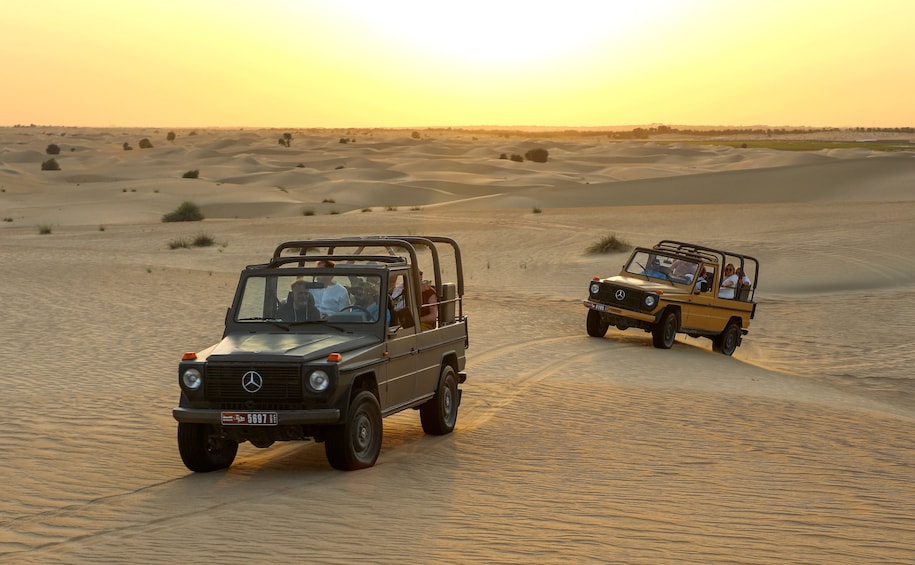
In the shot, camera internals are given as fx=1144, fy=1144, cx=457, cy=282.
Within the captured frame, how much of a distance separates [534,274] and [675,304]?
13.3m

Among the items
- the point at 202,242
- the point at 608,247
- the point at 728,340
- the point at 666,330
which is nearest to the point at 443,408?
the point at 666,330

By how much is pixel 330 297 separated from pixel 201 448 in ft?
5.80

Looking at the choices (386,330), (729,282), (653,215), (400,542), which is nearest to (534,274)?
(729,282)

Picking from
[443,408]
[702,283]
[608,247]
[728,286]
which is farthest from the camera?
[608,247]

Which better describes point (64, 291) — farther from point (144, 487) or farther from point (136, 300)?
point (144, 487)

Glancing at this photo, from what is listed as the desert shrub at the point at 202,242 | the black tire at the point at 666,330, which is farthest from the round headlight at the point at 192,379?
the desert shrub at the point at 202,242

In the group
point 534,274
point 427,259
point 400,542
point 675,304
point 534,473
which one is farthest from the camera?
point 427,259

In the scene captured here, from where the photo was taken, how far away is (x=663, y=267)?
20.9m

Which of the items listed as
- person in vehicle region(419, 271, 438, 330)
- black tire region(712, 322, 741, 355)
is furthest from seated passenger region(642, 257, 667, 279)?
person in vehicle region(419, 271, 438, 330)

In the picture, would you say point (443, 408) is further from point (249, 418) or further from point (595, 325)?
point (595, 325)

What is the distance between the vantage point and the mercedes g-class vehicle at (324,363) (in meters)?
9.31

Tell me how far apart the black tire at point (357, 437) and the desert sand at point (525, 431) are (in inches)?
6.0

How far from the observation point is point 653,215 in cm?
4750

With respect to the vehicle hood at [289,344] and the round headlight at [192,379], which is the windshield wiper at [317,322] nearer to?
the vehicle hood at [289,344]
